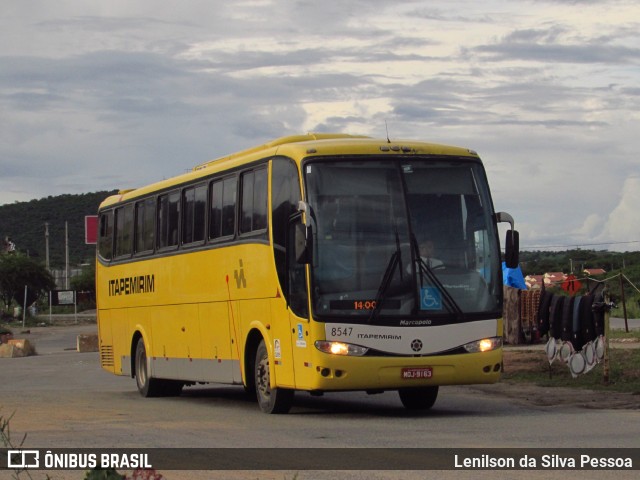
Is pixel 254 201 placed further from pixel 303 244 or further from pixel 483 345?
pixel 483 345

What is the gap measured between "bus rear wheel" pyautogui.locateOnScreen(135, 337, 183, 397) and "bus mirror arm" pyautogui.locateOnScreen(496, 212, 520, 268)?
7.91 metres

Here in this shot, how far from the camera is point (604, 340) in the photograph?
20672 mm

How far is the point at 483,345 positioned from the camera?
55.5ft

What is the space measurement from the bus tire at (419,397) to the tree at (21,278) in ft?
269

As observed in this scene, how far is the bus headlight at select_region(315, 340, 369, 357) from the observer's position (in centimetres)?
1631

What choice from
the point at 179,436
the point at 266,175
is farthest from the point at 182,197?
the point at 179,436

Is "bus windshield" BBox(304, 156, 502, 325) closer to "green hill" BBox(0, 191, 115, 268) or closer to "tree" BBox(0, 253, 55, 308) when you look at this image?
"tree" BBox(0, 253, 55, 308)

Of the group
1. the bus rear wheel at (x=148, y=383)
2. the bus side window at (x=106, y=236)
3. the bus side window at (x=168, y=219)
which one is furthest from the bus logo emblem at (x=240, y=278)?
the bus side window at (x=106, y=236)

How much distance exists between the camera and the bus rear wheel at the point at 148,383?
2316 centimetres

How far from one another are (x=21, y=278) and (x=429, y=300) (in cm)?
8556

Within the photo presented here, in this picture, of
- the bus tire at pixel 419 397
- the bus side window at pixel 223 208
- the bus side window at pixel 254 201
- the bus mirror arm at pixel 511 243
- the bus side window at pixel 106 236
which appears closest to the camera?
the bus mirror arm at pixel 511 243

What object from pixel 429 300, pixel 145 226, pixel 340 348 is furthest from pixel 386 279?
pixel 145 226

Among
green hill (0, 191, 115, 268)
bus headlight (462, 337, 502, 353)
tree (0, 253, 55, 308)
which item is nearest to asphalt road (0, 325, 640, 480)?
bus headlight (462, 337, 502, 353)

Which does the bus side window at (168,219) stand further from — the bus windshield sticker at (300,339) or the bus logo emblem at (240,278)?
the bus windshield sticker at (300,339)
